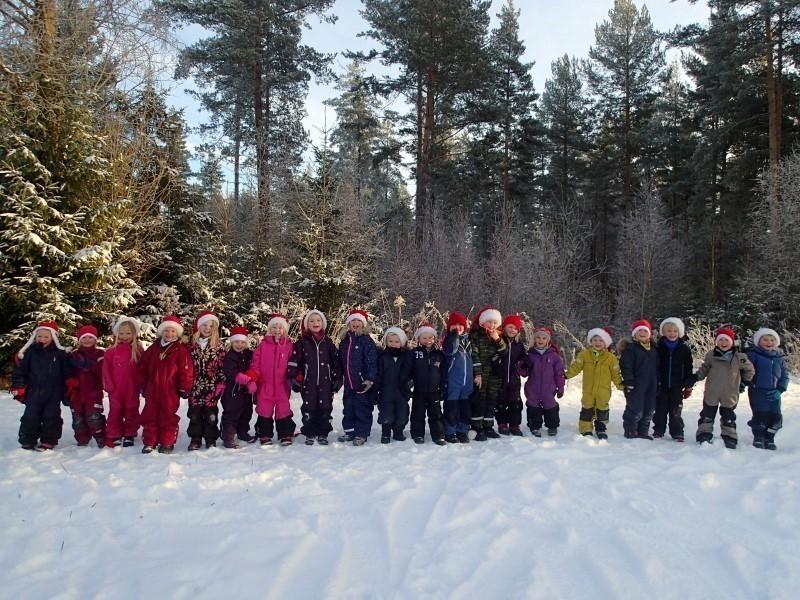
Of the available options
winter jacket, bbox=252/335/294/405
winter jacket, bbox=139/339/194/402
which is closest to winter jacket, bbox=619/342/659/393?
winter jacket, bbox=252/335/294/405

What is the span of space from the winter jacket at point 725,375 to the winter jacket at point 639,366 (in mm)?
Answer: 520

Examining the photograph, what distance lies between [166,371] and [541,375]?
15.2ft

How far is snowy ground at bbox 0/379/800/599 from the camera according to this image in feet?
9.83

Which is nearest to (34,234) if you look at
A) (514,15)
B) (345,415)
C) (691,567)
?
(345,415)

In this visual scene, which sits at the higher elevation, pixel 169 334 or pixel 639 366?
pixel 169 334

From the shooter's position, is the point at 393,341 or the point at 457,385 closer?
the point at 457,385

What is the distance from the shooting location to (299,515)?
13.0 ft

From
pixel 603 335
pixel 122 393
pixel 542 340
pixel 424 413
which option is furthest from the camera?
pixel 542 340

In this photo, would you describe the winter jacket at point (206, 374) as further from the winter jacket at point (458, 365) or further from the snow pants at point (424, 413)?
the winter jacket at point (458, 365)

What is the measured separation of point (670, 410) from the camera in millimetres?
6512

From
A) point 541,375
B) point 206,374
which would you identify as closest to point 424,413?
point 541,375

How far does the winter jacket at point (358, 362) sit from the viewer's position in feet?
20.8

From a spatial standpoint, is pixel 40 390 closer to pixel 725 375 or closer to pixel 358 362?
pixel 358 362

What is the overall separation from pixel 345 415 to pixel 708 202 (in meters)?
26.2
